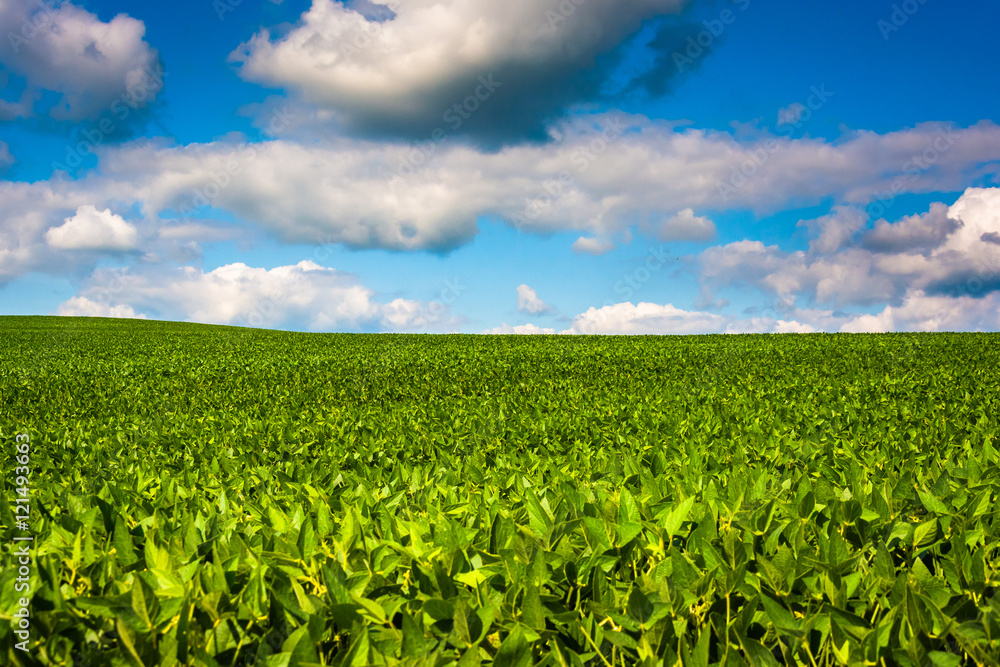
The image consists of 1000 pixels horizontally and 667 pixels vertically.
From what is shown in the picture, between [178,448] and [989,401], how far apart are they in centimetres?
1202

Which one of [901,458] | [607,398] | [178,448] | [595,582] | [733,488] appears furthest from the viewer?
[607,398]

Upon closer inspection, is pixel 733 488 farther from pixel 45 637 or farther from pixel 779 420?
pixel 779 420

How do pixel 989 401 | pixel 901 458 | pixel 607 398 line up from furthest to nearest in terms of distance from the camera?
pixel 607 398 → pixel 989 401 → pixel 901 458

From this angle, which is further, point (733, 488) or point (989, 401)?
point (989, 401)

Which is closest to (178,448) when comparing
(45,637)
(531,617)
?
(45,637)

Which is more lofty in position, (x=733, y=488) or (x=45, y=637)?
(x=733, y=488)

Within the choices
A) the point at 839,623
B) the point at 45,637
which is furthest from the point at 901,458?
the point at 45,637

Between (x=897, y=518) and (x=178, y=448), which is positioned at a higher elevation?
(x=897, y=518)

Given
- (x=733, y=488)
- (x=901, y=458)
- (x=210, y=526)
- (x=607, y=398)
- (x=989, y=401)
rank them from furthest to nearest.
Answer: (x=607, y=398) → (x=989, y=401) → (x=901, y=458) → (x=733, y=488) → (x=210, y=526)

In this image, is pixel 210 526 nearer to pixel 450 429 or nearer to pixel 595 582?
pixel 595 582

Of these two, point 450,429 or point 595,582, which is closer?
point 595,582

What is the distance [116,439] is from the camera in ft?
23.9

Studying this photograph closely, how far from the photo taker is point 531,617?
5.99 feet

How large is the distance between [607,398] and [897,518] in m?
7.23
